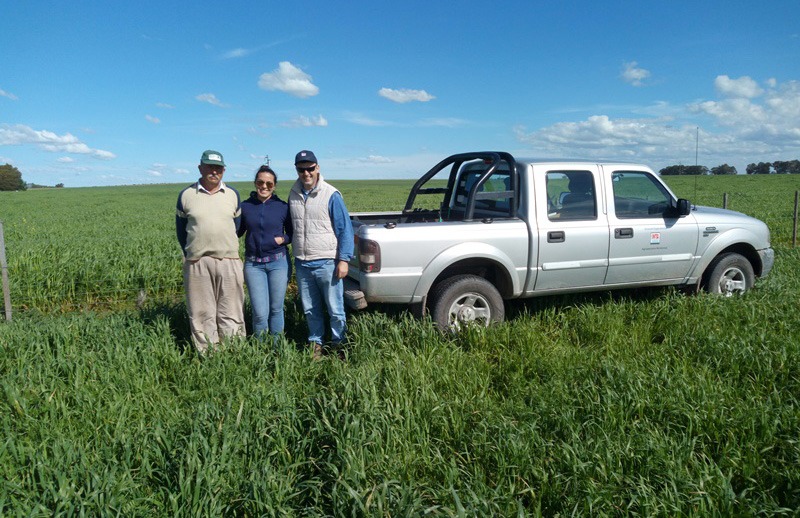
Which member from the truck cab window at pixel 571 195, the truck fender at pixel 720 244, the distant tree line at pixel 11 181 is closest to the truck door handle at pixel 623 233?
the truck cab window at pixel 571 195

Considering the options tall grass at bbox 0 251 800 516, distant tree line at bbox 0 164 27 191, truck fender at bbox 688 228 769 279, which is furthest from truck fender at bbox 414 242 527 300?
distant tree line at bbox 0 164 27 191

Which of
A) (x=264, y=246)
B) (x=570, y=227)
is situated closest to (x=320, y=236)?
(x=264, y=246)

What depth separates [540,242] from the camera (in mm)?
5402

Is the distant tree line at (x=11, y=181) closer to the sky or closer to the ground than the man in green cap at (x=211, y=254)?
closer to the sky

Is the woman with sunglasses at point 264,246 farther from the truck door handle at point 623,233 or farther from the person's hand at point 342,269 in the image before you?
Answer: the truck door handle at point 623,233

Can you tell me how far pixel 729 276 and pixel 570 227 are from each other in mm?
2622

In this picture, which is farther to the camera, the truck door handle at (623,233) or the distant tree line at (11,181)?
the distant tree line at (11,181)

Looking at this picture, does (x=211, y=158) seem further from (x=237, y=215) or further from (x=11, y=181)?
(x=11, y=181)

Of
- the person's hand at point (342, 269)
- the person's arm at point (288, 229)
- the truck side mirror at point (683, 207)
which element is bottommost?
the person's hand at point (342, 269)

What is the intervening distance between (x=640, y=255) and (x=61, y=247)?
901 centimetres

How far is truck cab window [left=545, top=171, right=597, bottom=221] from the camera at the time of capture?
221 inches

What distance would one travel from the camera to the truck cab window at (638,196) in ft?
19.5

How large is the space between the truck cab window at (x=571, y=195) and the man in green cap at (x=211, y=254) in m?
3.17

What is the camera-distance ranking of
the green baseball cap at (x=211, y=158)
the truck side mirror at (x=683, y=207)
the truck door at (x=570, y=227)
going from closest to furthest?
the green baseball cap at (x=211, y=158)
the truck door at (x=570, y=227)
the truck side mirror at (x=683, y=207)
